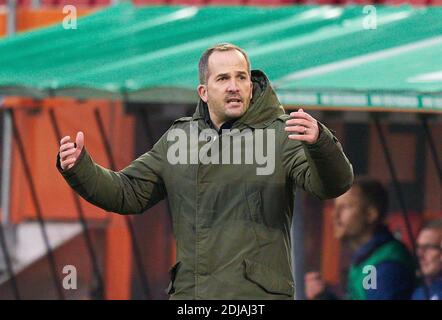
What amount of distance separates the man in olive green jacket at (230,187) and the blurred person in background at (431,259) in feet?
11.4

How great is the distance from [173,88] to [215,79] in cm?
381

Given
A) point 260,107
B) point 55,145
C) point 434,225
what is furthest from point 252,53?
point 260,107

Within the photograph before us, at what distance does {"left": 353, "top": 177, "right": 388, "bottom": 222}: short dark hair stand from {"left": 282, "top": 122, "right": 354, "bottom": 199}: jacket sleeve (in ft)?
12.1

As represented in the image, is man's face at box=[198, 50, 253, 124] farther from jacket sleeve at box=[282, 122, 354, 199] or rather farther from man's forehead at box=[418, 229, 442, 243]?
A: man's forehead at box=[418, 229, 442, 243]

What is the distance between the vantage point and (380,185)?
883 centimetres

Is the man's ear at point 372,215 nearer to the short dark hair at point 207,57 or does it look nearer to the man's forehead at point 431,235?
the man's forehead at point 431,235

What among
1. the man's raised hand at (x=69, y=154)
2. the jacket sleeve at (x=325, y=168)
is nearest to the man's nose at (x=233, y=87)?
the jacket sleeve at (x=325, y=168)

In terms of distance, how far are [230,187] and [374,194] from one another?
3.80 meters

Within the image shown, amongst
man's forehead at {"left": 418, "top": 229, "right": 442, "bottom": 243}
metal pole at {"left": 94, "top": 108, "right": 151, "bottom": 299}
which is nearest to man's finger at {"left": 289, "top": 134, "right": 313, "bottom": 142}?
man's forehead at {"left": 418, "top": 229, "right": 442, "bottom": 243}

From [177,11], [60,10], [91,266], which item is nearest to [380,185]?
[91,266]

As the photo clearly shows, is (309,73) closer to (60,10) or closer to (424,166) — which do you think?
(424,166)

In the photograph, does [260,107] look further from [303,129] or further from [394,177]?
[394,177]

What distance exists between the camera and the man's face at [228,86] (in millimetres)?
4988

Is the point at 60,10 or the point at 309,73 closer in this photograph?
the point at 309,73
